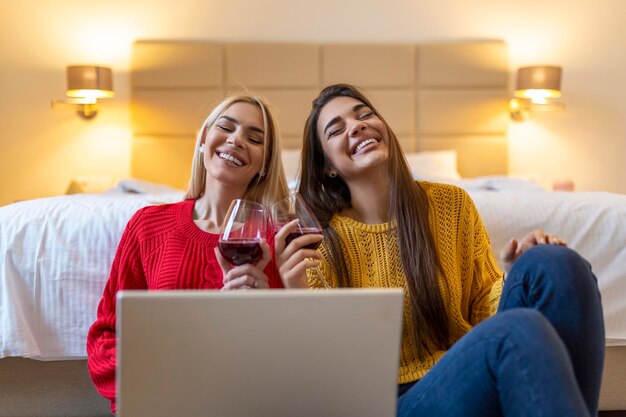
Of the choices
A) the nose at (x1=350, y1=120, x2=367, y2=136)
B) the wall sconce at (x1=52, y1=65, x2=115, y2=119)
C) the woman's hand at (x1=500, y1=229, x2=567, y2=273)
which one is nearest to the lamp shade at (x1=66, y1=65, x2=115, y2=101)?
the wall sconce at (x1=52, y1=65, x2=115, y2=119)

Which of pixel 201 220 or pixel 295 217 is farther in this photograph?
pixel 201 220

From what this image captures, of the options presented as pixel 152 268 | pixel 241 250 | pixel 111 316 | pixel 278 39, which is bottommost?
pixel 111 316

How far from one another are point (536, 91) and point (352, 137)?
102 inches

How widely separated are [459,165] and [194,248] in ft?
9.06

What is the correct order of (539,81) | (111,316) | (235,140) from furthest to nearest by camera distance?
(539,81)
(235,140)
(111,316)

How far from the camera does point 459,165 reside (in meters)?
4.04

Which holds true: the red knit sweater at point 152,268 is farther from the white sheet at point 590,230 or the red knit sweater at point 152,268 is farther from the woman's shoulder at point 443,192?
the white sheet at point 590,230

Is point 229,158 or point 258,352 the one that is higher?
point 229,158

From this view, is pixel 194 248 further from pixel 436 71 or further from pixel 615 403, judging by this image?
pixel 436 71

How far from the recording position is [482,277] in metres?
1.56

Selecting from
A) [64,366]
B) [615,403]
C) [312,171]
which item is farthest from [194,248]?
[615,403]

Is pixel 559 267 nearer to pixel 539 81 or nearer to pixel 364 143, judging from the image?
pixel 364 143

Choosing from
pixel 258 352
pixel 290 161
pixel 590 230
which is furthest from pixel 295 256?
pixel 290 161

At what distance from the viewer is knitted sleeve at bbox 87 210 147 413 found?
1.46 meters
